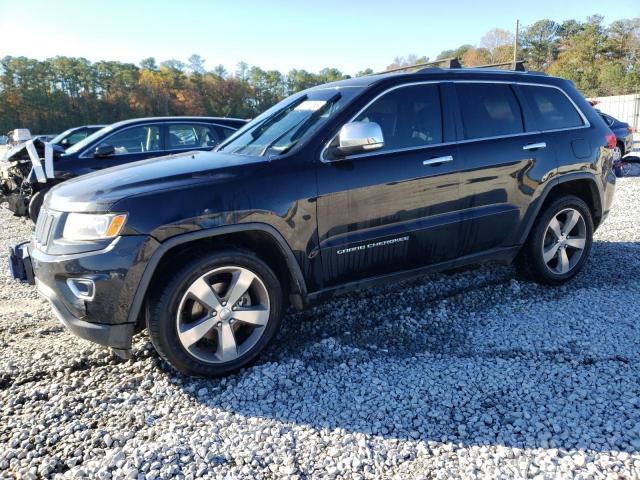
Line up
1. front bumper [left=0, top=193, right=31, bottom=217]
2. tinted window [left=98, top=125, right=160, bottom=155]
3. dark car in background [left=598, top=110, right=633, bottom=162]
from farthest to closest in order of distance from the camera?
1. dark car in background [left=598, top=110, right=633, bottom=162]
2. tinted window [left=98, top=125, right=160, bottom=155]
3. front bumper [left=0, top=193, right=31, bottom=217]

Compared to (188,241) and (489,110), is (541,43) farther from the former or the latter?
(188,241)

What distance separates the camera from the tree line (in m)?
62.5

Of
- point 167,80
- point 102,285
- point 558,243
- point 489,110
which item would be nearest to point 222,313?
point 102,285

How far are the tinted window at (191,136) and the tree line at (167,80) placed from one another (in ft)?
170

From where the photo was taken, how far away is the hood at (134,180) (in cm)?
282

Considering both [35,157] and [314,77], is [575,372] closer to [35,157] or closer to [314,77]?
[35,157]

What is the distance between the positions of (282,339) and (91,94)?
97798mm

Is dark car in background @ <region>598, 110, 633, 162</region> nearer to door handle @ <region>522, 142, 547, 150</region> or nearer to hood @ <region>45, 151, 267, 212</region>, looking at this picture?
door handle @ <region>522, 142, 547, 150</region>

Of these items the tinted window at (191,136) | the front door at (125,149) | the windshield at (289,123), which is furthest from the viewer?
the tinted window at (191,136)

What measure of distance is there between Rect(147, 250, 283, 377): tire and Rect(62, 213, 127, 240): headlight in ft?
1.42

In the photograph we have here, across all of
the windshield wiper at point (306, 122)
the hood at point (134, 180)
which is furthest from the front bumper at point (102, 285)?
the windshield wiper at point (306, 122)

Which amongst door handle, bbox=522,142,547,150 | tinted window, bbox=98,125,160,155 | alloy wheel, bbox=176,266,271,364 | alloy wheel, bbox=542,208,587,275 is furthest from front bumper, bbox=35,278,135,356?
tinted window, bbox=98,125,160,155

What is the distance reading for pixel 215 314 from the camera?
119 inches

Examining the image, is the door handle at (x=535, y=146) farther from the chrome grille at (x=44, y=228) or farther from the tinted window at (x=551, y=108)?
the chrome grille at (x=44, y=228)
